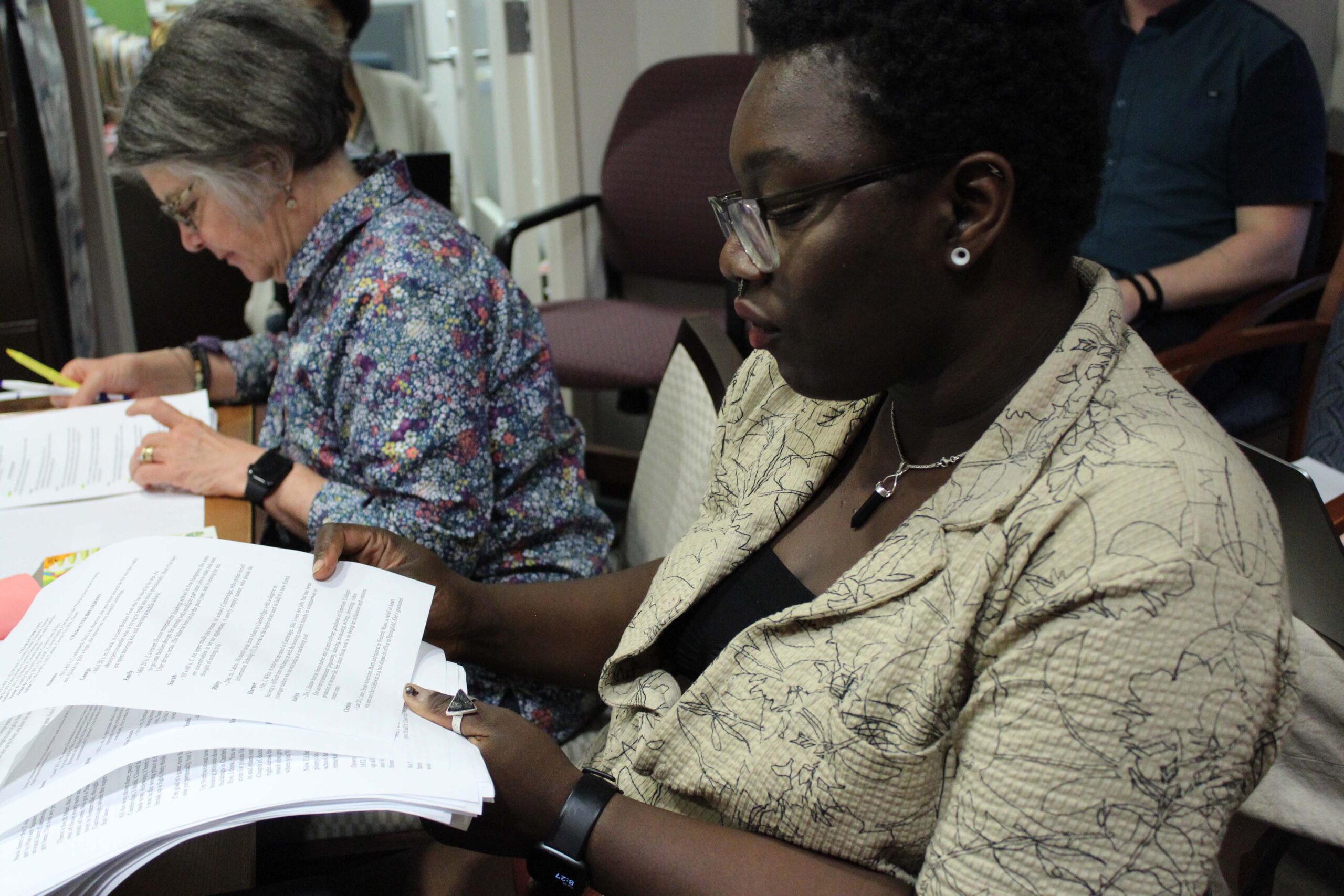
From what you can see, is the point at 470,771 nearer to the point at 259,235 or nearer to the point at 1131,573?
the point at 1131,573

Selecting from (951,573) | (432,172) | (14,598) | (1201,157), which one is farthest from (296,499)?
(1201,157)

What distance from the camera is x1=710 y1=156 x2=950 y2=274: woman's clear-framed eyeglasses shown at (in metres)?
0.78

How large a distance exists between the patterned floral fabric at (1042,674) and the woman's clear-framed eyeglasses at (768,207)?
0.19m

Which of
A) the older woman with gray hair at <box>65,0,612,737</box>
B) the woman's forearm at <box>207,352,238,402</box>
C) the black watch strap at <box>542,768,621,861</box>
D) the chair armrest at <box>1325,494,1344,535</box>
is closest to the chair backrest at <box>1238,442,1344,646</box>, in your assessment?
the chair armrest at <box>1325,494,1344,535</box>

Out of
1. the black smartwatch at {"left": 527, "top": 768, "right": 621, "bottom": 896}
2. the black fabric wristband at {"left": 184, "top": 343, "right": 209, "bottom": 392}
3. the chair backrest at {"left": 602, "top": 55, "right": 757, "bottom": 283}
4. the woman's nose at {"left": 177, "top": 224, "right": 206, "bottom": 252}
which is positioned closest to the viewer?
the black smartwatch at {"left": 527, "top": 768, "right": 621, "bottom": 896}

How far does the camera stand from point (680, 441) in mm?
1468

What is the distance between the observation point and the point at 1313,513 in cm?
94

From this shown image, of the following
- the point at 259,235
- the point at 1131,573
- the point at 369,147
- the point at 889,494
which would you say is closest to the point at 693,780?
the point at 889,494

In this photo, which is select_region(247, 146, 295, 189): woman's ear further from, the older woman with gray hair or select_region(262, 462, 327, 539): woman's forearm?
select_region(262, 462, 327, 539): woman's forearm

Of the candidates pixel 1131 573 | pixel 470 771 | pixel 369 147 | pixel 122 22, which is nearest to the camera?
pixel 1131 573

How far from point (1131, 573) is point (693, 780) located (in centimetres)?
41

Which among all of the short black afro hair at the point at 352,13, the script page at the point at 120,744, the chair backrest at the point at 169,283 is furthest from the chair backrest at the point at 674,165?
the script page at the point at 120,744

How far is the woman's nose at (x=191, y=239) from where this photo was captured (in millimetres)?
1548

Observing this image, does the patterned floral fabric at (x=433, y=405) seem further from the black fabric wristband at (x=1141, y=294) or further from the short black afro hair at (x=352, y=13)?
the short black afro hair at (x=352, y=13)
